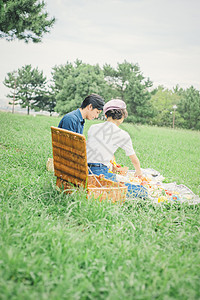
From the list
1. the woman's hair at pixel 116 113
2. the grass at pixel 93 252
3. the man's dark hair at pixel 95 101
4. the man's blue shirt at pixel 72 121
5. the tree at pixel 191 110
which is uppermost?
the tree at pixel 191 110

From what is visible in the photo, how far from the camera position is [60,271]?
1771mm

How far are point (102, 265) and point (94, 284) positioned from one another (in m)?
0.16

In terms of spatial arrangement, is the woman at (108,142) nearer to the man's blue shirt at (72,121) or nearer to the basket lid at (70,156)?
the man's blue shirt at (72,121)

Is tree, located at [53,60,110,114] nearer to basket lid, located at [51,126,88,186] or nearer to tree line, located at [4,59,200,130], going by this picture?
tree line, located at [4,59,200,130]

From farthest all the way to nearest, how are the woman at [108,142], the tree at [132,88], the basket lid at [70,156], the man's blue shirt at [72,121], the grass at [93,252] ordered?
1. the tree at [132,88]
2. the man's blue shirt at [72,121]
3. the woman at [108,142]
4. the basket lid at [70,156]
5. the grass at [93,252]

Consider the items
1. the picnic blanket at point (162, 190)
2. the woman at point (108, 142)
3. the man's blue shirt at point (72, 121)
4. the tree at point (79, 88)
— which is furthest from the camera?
the tree at point (79, 88)

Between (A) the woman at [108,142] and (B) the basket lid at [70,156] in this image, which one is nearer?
(B) the basket lid at [70,156]

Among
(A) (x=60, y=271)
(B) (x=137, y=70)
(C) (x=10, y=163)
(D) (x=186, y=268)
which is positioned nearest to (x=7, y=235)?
(A) (x=60, y=271)

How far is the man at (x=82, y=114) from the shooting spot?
3.54m

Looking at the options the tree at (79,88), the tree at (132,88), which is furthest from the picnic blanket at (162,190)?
the tree at (132,88)

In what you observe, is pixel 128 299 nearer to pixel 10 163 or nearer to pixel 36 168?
pixel 36 168

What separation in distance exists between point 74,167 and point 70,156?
0.13 m

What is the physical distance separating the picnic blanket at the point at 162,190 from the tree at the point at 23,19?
798 centimetres

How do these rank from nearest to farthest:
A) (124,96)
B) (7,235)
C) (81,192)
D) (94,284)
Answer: (94,284) < (7,235) < (81,192) < (124,96)
